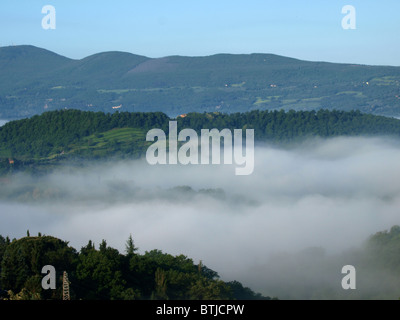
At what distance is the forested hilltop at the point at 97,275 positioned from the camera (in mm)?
35562

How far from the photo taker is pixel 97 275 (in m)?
38.5

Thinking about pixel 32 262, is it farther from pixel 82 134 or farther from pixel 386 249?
pixel 82 134

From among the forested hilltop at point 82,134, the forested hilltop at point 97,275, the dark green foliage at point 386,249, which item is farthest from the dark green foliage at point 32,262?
the forested hilltop at point 82,134

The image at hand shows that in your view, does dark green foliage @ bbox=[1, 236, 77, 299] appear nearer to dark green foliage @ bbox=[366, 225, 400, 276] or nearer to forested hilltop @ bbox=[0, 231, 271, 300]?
forested hilltop @ bbox=[0, 231, 271, 300]

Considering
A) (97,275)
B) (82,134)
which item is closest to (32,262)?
(97,275)

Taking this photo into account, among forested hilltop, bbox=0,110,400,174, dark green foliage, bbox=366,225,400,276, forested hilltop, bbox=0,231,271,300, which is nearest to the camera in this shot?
forested hilltop, bbox=0,231,271,300

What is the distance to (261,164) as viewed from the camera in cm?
18112

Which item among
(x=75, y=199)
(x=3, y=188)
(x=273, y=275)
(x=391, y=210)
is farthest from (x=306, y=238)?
(x=3, y=188)

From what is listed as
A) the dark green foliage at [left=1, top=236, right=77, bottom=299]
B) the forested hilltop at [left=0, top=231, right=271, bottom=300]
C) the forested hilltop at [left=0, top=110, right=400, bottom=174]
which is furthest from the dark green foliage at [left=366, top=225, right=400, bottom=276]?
the forested hilltop at [left=0, top=110, right=400, bottom=174]

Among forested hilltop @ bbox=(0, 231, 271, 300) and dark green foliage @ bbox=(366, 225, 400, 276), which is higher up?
forested hilltop @ bbox=(0, 231, 271, 300)

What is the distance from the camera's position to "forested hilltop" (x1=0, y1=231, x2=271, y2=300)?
35562mm
